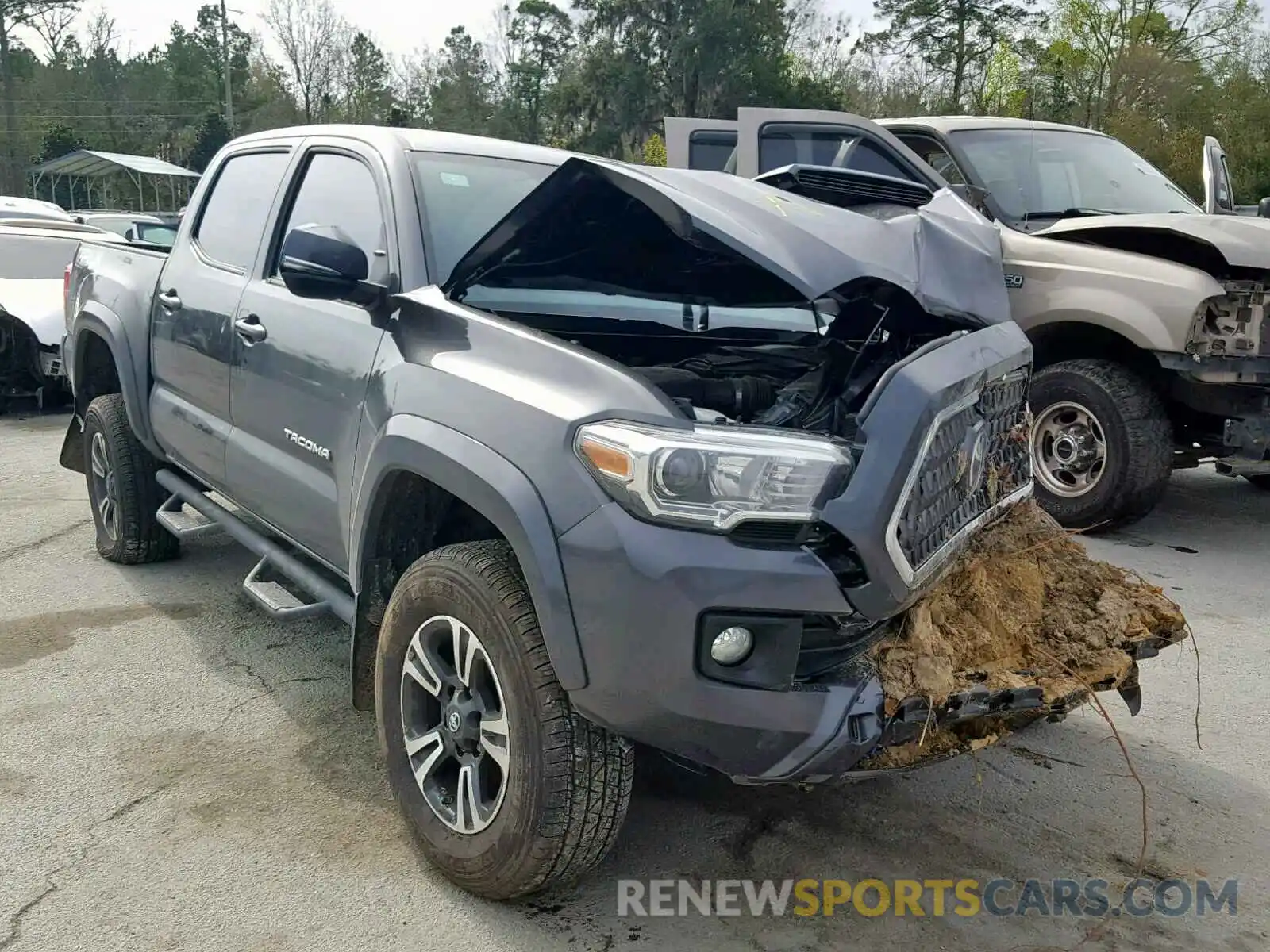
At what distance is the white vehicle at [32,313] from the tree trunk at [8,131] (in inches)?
1769

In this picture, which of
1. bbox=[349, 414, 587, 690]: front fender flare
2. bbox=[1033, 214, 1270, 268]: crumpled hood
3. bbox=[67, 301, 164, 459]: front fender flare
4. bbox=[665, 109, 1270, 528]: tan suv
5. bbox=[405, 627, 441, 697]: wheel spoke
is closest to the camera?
bbox=[349, 414, 587, 690]: front fender flare

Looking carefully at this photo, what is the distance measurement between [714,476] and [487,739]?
2.94ft

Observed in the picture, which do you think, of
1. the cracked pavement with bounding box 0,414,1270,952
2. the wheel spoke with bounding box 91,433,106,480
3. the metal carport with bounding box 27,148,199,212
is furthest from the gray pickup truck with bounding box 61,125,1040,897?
the metal carport with bounding box 27,148,199,212

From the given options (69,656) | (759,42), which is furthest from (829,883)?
(759,42)

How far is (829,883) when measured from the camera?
2.93 metres

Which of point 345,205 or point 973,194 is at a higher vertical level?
point 973,194

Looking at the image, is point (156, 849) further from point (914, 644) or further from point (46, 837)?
point (914, 644)

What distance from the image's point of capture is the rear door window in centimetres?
427

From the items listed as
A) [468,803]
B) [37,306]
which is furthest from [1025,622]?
[37,306]

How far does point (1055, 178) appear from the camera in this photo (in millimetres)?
6836

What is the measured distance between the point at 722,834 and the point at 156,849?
5.05 ft

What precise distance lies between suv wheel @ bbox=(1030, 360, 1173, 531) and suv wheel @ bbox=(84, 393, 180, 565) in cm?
439

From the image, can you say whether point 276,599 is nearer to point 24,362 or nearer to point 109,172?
point 24,362

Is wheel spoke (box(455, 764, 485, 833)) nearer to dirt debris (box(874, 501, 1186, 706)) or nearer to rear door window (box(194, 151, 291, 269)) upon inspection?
dirt debris (box(874, 501, 1186, 706))
